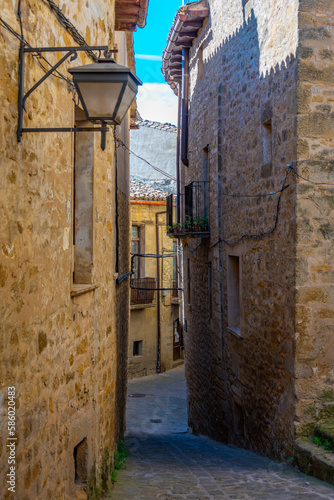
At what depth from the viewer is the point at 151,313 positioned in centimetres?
2150

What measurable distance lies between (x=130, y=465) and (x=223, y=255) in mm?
4391

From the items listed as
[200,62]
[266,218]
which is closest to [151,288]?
[200,62]

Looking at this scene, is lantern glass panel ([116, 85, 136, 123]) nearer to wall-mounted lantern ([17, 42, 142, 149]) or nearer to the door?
wall-mounted lantern ([17, 42, 142, 149])

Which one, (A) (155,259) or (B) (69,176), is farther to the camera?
(A) (155,259)

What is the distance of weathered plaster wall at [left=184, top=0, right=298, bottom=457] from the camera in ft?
23.0

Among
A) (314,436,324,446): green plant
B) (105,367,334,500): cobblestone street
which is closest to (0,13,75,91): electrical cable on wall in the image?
(105,367,334,500): cobblestone street

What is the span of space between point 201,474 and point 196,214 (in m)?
6.54

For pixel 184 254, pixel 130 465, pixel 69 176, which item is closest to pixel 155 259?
pixel 184 254

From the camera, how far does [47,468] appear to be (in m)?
3.92

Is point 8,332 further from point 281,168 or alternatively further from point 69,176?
point 281,168

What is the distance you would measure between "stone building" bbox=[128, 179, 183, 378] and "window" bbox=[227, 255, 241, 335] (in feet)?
35.5

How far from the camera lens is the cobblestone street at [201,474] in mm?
5758

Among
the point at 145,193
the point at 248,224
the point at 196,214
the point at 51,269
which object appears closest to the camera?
the point at 51,269

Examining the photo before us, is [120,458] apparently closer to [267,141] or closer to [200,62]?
[267,141]
